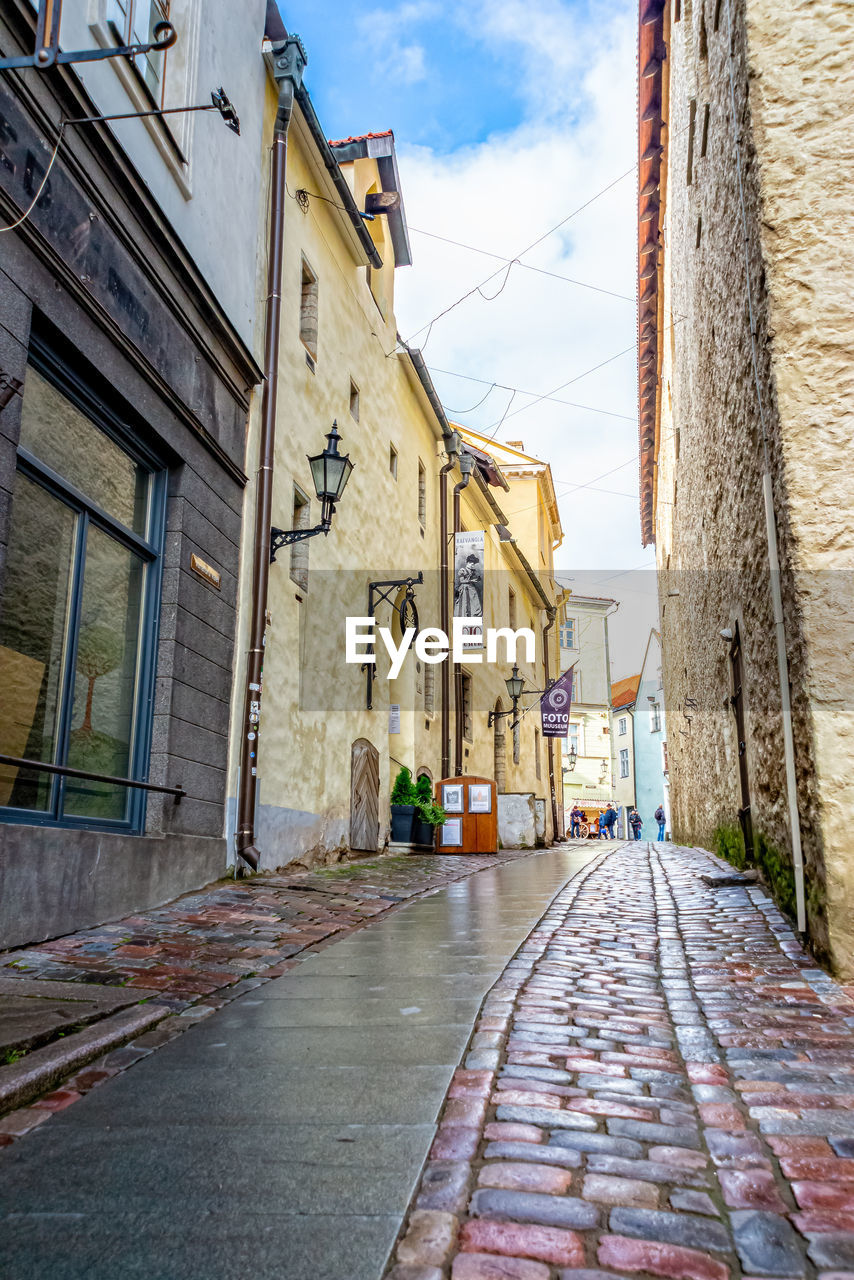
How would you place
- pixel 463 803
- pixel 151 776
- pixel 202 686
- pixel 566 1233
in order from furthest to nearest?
pixel 463 803 → pixel 202 686 → pixel 151 776 → pixel 566 1233

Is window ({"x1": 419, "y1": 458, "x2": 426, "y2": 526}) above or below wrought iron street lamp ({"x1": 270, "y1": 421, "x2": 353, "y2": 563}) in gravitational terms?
above

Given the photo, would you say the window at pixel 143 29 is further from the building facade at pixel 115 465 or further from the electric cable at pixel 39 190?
the electric cable at pixel 39 190

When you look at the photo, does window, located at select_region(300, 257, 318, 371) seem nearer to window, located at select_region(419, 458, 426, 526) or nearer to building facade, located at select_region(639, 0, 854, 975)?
building facade, located at select_region(639, 0, 854, 975)

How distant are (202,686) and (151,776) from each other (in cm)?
99

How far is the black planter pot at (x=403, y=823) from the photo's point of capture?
14898 millimetres

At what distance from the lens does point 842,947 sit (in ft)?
15.1

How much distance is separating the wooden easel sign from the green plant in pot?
201 millimetres

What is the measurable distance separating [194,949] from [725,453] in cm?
566

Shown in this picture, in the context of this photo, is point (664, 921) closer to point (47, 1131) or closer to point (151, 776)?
point (151, 776)

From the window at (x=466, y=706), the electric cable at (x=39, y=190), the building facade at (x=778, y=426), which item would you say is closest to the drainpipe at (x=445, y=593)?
the window at (x=466, y=706)

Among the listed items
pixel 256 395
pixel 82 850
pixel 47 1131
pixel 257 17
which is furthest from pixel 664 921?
pixel 257 17

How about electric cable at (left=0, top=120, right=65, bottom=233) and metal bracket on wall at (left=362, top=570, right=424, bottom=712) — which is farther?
metal bracket on wall at (left=362, top=570, right=424, bottom=712)

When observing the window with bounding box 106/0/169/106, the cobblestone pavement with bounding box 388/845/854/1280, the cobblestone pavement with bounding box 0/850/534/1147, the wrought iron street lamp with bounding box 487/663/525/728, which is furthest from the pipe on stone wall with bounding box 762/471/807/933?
the wrought iron street lamp with bounding box 487/663/525/728

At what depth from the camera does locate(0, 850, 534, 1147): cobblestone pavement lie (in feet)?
12.1
